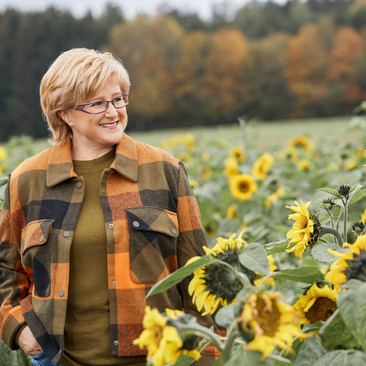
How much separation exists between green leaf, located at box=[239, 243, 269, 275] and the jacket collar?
2.58ft

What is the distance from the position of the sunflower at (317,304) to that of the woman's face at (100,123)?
91 centimetres

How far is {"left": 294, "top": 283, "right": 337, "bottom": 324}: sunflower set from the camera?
1151 mm

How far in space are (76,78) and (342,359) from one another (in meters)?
1.25

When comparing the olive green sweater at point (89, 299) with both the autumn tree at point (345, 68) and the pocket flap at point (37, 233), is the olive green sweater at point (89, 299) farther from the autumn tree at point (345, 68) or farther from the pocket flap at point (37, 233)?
the autumn tree at point (345, 68)

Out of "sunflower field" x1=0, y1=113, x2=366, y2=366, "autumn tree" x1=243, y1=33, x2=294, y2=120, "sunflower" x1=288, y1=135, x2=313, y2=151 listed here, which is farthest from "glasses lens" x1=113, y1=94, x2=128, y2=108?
"autumn tree" x1=243, y1=33, x2=294, y2=120

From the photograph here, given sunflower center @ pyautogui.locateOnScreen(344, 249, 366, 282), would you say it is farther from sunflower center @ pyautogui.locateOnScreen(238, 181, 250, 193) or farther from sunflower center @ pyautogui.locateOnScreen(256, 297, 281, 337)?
sunflower center @ pyautogui.locateOnScreen(238, 181, 250, 193)

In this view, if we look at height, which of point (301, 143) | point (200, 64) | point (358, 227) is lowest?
point (200, 64)

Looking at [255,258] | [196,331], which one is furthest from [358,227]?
[196,331]

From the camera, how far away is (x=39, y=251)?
183 centimetres

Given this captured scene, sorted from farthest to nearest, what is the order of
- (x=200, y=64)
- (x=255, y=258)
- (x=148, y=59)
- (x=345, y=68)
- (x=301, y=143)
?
1. (x=200, y=64)
2. (x=148, y=59)
3. (x=345, y=68)
4. (x=301, y=143)
5. (x=255, y=258)

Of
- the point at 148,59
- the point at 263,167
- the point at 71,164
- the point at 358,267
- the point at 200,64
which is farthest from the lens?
the point at 200,64

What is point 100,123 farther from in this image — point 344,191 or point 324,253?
point 324,253

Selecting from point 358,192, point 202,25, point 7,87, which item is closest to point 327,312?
point 358,192

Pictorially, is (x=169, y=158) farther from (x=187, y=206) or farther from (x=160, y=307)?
(x=160, y=307)
